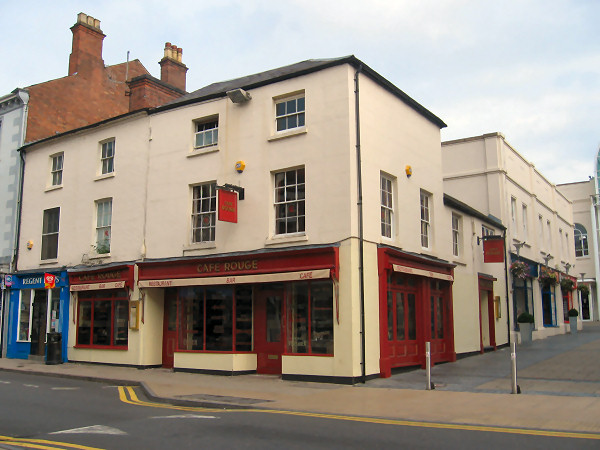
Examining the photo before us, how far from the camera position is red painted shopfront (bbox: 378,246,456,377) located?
1508cm

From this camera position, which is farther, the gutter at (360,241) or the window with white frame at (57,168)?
the window with white frame at (57,168)

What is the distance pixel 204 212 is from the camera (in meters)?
17.4

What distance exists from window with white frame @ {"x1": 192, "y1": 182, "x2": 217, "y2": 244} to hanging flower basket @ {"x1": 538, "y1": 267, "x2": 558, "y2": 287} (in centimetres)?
1878

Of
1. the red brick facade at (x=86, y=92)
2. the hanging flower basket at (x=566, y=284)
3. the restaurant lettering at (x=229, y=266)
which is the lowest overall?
the restaurant lettering at (x=229, y=266)

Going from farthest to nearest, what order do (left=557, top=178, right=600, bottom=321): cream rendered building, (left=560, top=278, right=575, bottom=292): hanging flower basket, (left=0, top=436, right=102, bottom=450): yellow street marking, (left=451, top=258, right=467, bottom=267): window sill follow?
(left=557, top=178, right=600, bottom=321): cream rendered building < (left=560, top=278, right=575, bottom=292): hanging flower basket < (left=451, top=258, right=467, bottom=267): window sill < (left=0, top=436, right=102, bottom=450): yellow street marking

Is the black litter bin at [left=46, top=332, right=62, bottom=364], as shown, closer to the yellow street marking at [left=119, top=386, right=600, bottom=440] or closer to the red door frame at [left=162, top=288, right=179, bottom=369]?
the red door frame at [left=162, top=288, right=179, bottom=369]

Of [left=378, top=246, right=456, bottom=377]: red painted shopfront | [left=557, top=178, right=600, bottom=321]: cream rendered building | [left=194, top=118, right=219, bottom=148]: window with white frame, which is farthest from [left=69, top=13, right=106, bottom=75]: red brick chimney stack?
[left=557, top=178, right=600, bottom=321]: cream rendered building

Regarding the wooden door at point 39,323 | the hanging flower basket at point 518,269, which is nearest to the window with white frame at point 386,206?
the hanging flower basket at point 518,269

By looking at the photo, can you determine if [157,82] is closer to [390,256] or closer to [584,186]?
[390,256]

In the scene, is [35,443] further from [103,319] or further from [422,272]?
[103,319]

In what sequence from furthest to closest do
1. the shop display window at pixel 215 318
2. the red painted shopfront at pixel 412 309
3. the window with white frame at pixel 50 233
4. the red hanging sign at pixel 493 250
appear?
the window with white frame at pixel 50 233 < the red hanging sign at pixel 493 250 < the shop display window at pixel 215 318 < the red painted shopfront at pixel 412 309

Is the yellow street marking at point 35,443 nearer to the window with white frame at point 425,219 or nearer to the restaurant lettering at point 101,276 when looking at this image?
the restaurant lettering at point 101,276

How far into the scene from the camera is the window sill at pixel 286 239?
15093 millimetres

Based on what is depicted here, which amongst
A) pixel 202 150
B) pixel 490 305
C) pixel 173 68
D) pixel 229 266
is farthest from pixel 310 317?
pixel 173 68
